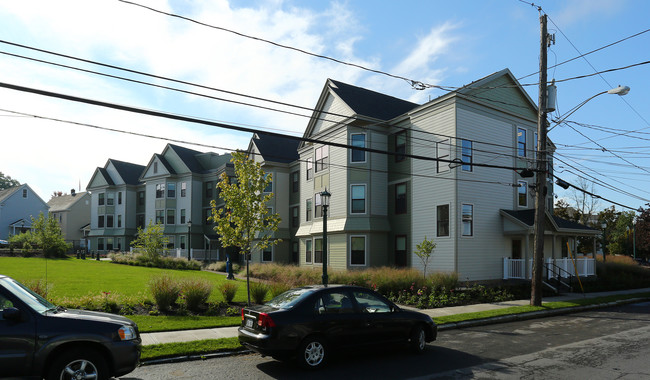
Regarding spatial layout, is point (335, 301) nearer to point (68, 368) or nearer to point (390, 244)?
point (68, 368)

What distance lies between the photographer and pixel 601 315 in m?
15.8

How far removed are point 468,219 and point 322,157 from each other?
10650 mm

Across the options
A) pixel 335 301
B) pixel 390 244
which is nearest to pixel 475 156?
pixel 390 244

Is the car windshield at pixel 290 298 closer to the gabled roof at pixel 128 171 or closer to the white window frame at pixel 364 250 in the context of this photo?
the white window frame at pixel 364 250

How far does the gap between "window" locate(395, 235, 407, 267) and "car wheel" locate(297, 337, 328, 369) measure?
1771cm

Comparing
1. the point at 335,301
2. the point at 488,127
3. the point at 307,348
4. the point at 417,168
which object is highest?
the point at 488,127

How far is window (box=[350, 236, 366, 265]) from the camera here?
25.8 m

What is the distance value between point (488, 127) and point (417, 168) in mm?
4383

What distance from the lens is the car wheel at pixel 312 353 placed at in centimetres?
798

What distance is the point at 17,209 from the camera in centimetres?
6456

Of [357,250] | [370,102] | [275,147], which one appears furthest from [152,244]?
[370,102]

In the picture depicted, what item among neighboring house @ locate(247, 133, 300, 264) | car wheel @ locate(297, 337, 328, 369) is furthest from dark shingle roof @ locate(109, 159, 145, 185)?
car wheel @ locate(297, 337, 328, 369)

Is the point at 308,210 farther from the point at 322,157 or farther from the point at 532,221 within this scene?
the point at 532,221

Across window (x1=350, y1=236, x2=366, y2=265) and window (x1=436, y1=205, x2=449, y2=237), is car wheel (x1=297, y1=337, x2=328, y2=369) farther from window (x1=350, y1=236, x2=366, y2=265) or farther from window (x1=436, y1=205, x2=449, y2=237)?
window (x1=350, y1=236, x2=366, y2=265)
